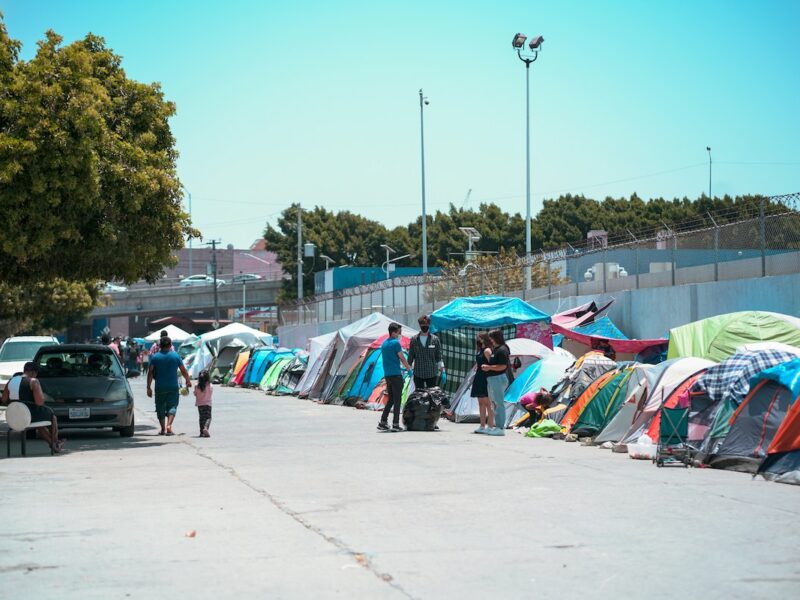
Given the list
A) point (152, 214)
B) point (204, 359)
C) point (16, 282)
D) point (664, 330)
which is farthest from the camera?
point (204, 359)

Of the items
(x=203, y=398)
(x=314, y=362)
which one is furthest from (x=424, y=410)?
(x=314, y=362)

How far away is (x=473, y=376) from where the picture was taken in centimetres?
2141

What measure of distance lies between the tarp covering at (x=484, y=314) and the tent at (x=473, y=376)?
4.04 ft

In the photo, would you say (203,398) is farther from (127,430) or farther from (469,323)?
(469,323)

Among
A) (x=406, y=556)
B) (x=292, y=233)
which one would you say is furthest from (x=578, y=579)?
(x=292, y=233)

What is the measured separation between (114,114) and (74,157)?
2229 millimetres

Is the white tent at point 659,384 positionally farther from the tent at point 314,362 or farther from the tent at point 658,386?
the tent at point 314,362

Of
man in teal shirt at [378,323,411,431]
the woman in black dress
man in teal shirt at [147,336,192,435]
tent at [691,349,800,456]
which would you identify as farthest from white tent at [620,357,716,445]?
man in teal shirt at [147,336,192,435]

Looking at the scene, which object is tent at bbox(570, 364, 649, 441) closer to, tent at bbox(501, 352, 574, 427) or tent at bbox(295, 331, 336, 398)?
tent at bbox(501, 352, 574, 427)

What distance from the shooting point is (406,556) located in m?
7.71

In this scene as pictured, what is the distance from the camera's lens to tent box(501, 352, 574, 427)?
68.7ft

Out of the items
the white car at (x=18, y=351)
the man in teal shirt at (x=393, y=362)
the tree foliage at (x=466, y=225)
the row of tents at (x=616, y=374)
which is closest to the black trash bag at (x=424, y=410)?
the man in teal shirt at (x=393, y=362)

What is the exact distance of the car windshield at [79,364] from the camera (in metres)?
18.9

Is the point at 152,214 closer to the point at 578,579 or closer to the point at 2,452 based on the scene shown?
the point at 2,452
